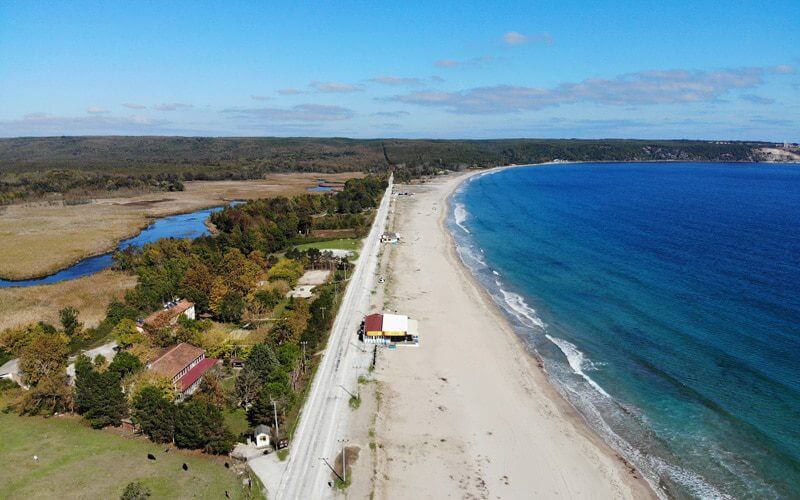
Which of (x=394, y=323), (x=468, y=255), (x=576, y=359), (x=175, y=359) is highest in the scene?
(x=468, y=255)

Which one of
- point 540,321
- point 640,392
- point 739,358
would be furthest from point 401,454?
point 739,358

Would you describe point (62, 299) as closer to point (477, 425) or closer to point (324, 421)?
point (324, 421)

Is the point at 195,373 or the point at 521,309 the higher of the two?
the point at 521,309

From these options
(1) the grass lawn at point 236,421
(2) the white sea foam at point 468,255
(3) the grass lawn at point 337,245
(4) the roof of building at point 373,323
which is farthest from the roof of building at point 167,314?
(2) the white sea foam at point 468,255

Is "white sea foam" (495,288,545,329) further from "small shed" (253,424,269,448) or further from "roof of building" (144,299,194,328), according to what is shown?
"roof of building" (144,299,194,328)

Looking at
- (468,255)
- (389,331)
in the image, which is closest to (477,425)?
(389,331)

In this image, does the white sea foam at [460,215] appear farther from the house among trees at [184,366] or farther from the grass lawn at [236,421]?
the grass lawn at [236,421]

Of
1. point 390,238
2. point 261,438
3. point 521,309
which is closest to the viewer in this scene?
point 261,438

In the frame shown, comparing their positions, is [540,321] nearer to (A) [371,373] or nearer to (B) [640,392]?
(B) [640,392]
